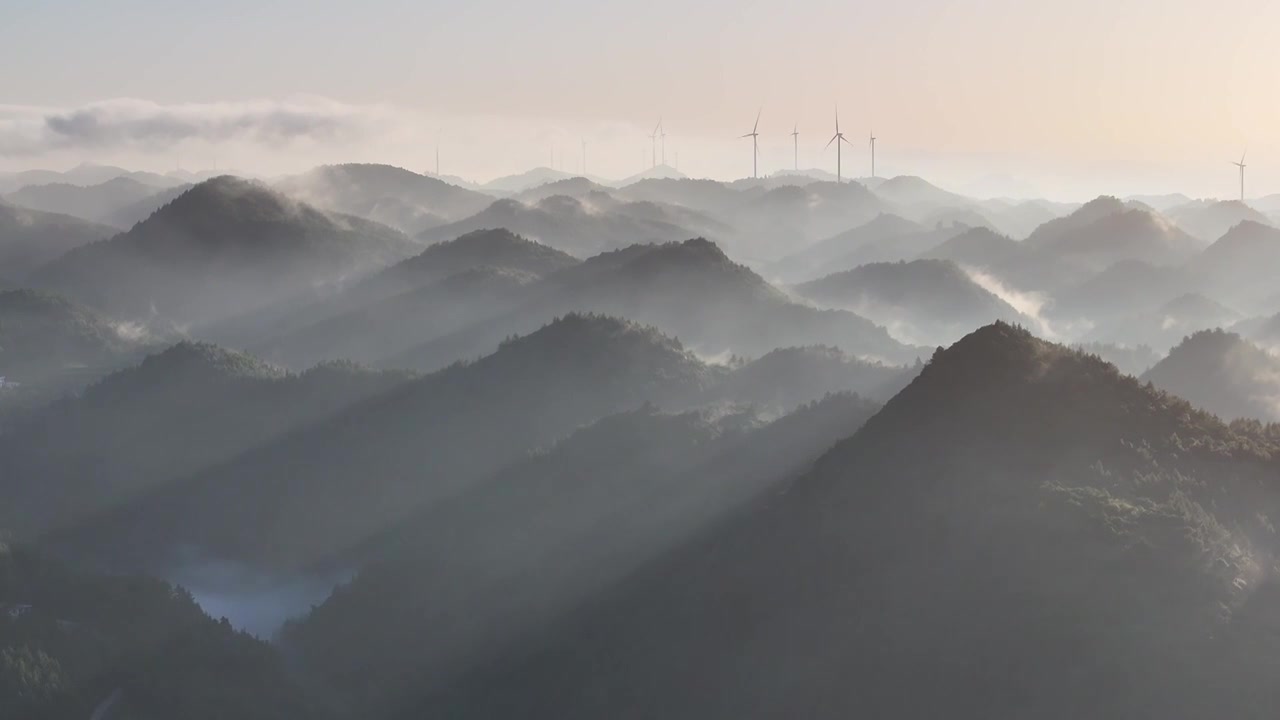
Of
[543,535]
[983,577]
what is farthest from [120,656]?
[983,577]

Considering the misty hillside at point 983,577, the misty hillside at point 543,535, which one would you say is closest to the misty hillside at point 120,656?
the misty hillside at point 543,535

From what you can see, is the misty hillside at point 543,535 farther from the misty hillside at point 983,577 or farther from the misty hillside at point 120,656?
the misty hillside at point 983,577

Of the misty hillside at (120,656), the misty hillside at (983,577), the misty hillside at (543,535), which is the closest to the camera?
the misty hillside at (983,577)

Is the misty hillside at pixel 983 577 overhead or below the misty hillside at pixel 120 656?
overhead

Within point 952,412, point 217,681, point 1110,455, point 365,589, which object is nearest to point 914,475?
point 952,412

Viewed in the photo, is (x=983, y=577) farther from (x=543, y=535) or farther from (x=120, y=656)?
(x=120, y=656)

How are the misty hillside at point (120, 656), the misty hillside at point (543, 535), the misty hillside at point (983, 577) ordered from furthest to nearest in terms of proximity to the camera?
the misty hillside at point (543, 535)
the misty hillside at point (120, 656)
the misty hillside at point (983, 577)

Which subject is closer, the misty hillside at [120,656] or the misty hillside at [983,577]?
the misty hillside at [983,577]
